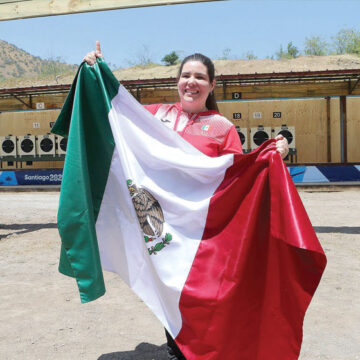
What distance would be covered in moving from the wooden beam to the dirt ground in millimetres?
3488

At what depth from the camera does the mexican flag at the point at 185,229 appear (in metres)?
2.42

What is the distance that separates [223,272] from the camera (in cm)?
247

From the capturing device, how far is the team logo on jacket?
2635 millimetres

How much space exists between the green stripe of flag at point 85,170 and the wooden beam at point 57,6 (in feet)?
11.7

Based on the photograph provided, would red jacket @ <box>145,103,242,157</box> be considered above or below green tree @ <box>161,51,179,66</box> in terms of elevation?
below

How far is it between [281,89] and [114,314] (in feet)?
46.5

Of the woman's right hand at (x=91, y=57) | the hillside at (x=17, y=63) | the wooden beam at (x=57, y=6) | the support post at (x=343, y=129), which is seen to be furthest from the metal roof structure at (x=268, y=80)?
the hillside at (x=17, y=63)

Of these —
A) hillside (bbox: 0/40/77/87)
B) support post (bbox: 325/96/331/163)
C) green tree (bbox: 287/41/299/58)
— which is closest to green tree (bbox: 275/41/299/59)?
green tree (bbox: 287/41/299/58)

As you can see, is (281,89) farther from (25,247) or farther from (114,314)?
(114,314)

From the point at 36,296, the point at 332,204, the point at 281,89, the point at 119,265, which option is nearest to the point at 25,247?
the point at 36,296

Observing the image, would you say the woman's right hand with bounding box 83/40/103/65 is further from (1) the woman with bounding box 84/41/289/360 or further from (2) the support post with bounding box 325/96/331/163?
(2) the support post with bounding box 325/96/331/163

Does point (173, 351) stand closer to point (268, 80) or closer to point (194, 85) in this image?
point (194, 85)

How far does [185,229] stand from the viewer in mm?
2635

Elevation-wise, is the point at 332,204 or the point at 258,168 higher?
the point at 258,168
